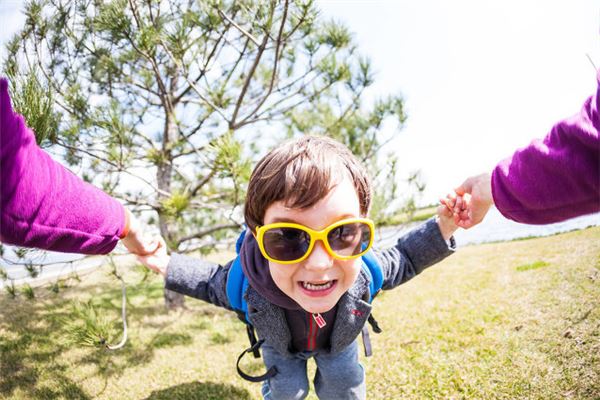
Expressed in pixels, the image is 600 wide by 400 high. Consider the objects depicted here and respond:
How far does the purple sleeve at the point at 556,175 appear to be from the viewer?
1.87ft

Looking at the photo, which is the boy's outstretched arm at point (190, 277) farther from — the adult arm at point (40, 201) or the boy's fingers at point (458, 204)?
the boy's fingers at point (458, 204)

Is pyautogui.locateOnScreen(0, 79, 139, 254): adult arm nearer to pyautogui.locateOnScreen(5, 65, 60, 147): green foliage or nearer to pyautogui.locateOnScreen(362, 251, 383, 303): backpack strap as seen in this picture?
pyautogui.locateOnScreen(5, 65, 60, 147): green foliage

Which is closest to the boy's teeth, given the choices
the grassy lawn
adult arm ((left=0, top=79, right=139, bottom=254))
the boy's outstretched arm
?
the boy's outstretched arm

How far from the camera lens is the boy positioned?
90 centimetres

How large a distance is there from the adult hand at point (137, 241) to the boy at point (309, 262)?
4 cm

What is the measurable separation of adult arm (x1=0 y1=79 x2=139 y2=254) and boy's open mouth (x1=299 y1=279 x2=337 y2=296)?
55 centimetres

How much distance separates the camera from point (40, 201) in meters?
0.66

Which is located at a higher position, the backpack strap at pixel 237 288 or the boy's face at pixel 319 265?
the boy's face at pixel 319 265

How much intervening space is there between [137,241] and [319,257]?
0.69 m

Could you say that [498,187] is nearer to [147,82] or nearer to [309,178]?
[309,178]

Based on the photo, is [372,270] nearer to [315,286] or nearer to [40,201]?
[315,286]

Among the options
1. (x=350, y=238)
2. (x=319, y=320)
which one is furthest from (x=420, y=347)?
(x=350, y=238)

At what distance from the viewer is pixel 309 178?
89 centimetres

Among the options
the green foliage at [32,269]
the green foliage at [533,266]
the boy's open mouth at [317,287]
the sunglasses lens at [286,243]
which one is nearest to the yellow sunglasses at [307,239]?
the sunglasses lens at [286,243]
